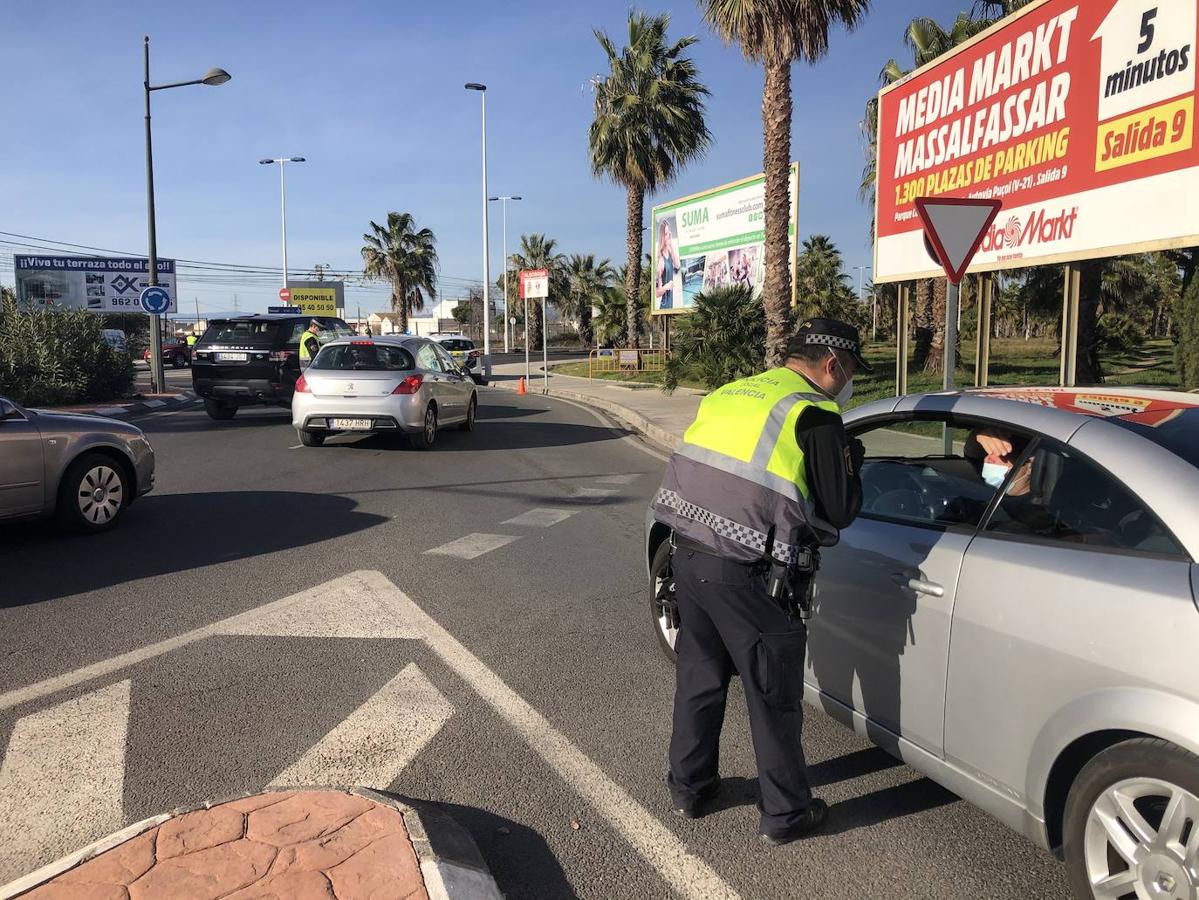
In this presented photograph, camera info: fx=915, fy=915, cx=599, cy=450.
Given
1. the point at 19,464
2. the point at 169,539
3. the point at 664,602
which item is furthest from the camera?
the point at 169,539

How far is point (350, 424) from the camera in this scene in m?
12.0

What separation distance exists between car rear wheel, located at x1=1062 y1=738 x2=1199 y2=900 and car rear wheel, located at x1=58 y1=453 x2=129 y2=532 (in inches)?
282

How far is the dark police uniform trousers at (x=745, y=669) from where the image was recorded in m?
2.88

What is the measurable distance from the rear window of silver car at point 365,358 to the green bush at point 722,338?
29.5 ft

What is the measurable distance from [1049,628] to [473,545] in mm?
5342

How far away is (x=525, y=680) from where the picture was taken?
448cm

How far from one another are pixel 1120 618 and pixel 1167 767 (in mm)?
357

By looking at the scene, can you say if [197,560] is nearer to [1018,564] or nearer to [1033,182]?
[1018,564]

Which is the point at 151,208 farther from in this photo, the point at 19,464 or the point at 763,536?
the point at 763,536

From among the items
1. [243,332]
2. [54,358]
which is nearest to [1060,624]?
[243,332]

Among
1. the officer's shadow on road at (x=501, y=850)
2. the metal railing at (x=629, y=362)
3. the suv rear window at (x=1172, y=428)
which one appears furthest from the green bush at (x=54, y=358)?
the suv rear window at (x=1172, y=428)

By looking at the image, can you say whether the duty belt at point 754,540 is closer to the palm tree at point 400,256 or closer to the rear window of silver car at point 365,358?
the rear window of silver car at point 365,358

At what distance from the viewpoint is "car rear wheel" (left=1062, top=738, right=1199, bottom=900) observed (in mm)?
2117

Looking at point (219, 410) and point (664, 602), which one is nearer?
point (664, 602)
